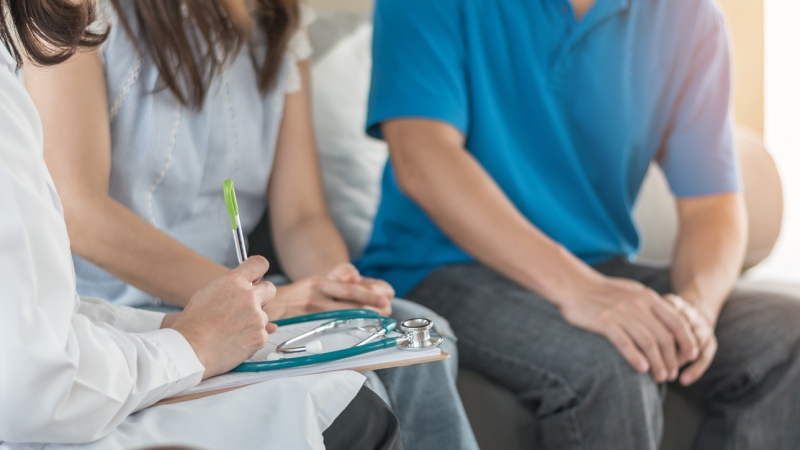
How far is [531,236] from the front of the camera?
113cm

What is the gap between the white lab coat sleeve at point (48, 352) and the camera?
A: 51 centimetres

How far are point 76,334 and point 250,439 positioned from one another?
15 cm

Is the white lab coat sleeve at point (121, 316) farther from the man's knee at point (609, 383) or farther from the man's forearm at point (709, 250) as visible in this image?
the man's forearm at point (709, 250)

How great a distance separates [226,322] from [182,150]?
472mm

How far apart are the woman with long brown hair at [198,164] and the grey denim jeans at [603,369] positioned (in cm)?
10

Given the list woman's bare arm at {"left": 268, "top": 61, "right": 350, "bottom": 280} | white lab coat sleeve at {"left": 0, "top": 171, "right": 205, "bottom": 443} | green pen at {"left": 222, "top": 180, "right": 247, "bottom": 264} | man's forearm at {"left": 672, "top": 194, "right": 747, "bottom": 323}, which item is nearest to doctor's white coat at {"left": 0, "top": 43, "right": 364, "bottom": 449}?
white lab coat sleeve at {"left": 0, "top": 171, "right": 205, "bottom": 443}

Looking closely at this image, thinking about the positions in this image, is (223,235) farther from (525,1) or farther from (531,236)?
(525,1)

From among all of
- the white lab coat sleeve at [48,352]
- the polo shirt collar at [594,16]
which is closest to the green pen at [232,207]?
the white lab coat sleeve at [48,352]

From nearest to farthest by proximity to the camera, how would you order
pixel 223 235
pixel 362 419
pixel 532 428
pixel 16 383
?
pixel 16 383
pixel 362 419
pixel 532 428
pixel 223 235

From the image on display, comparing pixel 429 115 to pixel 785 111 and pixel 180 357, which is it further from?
pixel 785 111

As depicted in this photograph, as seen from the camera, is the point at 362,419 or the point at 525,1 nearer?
the point at 362,419

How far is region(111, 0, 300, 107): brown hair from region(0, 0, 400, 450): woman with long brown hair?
0.33 m

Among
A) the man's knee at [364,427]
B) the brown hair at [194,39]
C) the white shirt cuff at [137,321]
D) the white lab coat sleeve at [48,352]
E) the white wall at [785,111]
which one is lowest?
the white wall at [785,111]

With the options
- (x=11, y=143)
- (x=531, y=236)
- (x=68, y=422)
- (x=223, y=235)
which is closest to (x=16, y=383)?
(x=68, y=422)
